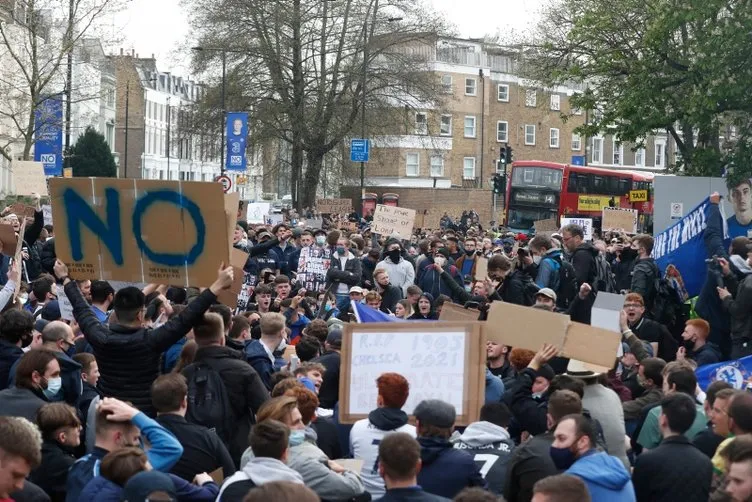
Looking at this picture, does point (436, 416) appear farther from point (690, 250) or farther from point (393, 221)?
point (393, 221)

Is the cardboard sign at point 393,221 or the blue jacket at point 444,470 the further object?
the cardboard sign at point 393,221

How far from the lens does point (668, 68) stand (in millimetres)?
29531

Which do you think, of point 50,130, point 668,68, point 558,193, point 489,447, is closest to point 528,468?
point 489,447

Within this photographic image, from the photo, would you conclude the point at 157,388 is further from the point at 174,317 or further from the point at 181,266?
the point at 181,266

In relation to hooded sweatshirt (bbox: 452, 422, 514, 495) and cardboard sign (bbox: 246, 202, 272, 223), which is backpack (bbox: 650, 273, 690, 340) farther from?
cardboard sign (bbox: 246, 202, 272, 223)

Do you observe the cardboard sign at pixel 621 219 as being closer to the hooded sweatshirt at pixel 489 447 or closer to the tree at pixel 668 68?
the tree at pixel 668 68

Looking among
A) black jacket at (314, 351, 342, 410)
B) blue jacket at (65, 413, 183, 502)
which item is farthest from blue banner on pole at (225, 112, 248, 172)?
blue jacket at (65, 413, 183, 502)

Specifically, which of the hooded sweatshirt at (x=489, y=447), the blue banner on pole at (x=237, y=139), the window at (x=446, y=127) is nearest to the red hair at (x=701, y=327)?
the hooded sweatshirt at (x=489, y=447)

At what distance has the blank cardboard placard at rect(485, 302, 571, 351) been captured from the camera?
7.93 m

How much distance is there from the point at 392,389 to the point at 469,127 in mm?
80542

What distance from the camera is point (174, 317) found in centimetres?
774

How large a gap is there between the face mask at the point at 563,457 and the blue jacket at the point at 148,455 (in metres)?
1.73

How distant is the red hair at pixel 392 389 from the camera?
6734 millimetres

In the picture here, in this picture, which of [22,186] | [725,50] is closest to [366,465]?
[22,186]
